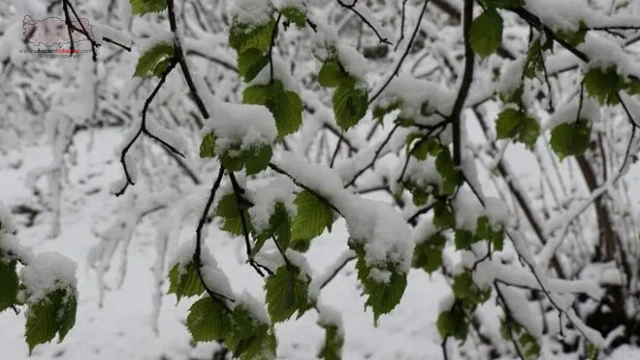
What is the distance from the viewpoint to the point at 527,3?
40.0 inches

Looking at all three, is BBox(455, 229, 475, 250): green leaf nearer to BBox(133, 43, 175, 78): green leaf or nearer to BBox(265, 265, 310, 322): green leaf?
BBox(265, 265, 310, 322): green leaf

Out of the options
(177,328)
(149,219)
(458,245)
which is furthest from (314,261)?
(458,245)

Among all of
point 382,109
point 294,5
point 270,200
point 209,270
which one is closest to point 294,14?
point 294,5

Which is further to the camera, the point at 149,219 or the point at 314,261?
the point at 149,219

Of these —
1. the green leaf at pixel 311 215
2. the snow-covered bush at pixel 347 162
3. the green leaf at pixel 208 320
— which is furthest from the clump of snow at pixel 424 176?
the green leaf at pixel 208 320

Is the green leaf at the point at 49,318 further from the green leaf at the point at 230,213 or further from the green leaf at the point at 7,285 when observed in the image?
the green leaf at the point at 230,213

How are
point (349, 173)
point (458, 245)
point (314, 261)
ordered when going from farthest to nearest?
point (314, 261) < point (349, 173) < point (458, 245)

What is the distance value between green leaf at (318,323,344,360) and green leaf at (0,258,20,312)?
2.99 feet

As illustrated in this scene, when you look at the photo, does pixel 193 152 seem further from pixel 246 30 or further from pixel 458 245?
pixel 246 30

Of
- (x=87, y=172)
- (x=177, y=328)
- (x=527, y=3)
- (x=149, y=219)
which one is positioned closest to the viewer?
(x=527, y=3)

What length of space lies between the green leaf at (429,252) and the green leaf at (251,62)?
865 mm

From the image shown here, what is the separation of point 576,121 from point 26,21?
96.7 inches

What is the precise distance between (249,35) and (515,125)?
0.80 meters

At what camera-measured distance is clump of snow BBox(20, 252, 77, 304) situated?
0.61 meters
